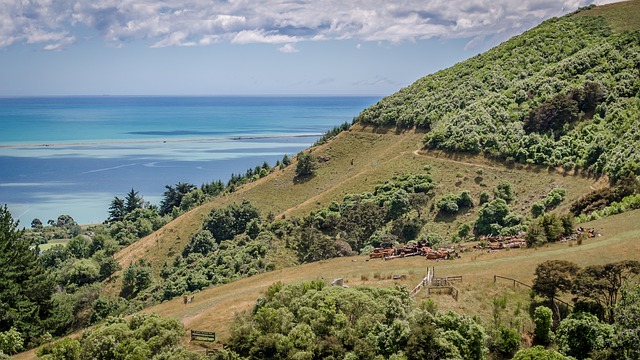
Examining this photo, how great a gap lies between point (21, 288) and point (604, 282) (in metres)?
32.8

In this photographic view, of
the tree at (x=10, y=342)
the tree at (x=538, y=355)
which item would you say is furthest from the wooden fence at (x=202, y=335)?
the tree at (x=538, y=355)

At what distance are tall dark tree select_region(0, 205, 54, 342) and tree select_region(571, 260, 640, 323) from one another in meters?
30.0

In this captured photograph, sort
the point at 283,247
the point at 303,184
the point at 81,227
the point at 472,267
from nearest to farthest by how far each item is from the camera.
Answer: the point at 472,267
the point at 283,247
the point at 303,184
the point at 81,227

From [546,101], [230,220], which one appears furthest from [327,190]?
[546,101]

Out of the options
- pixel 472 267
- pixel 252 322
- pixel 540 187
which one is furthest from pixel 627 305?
pixel 540 187

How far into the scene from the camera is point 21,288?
35906mm

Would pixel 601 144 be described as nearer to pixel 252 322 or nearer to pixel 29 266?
pixel 252 322

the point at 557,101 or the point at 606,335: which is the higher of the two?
the point at 557,101

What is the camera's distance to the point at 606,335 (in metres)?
23.5

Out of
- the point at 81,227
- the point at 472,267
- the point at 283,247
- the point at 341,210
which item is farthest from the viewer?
the point at 81,227

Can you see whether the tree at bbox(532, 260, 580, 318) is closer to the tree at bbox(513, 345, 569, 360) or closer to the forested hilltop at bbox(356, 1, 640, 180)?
the tree at bbox(513, 345, 569, 360)

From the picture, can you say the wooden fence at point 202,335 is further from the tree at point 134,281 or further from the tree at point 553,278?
the tree at point 134,281

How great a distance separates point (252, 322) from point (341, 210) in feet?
106

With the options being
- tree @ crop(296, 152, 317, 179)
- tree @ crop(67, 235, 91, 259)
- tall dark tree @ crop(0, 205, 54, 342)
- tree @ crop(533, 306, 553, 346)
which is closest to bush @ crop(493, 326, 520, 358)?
tree @ crop(533, 306, 553, 346)
